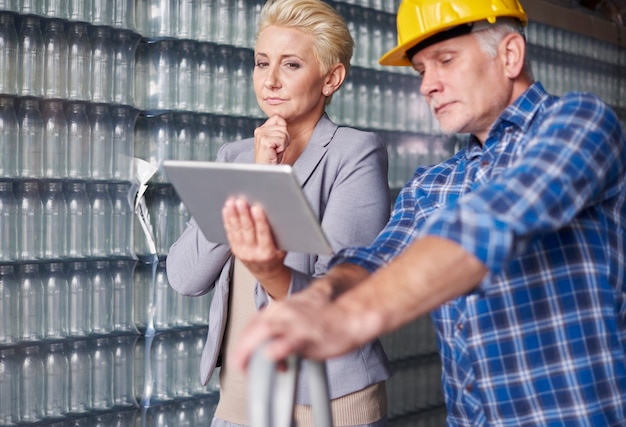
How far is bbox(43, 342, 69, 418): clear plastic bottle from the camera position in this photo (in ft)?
9.98

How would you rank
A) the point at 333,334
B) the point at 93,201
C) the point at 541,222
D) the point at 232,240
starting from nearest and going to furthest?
the point at 333,334, the point at 541,222, the point at 232,240, the point at 93,201

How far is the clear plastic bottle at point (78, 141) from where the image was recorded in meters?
3.07

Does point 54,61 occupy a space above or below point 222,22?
below

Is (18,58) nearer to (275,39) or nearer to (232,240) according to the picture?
(275,39)

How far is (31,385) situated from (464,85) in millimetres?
2140

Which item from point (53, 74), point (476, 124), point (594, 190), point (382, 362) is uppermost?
A: point (53, 74)

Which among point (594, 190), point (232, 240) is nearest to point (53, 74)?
point (232, 240)

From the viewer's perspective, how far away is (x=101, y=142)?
3.14 metres

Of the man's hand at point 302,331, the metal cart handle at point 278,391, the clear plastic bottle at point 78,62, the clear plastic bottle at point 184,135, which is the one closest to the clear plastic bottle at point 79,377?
the clear plastic bottle at point 184,135

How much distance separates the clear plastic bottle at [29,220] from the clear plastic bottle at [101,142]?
0.22 metres

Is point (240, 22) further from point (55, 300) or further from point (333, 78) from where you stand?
point (333, 78)

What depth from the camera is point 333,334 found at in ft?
2.80

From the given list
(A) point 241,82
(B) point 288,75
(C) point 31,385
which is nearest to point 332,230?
(B) point 288,75

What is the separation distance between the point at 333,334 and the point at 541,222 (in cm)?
29
